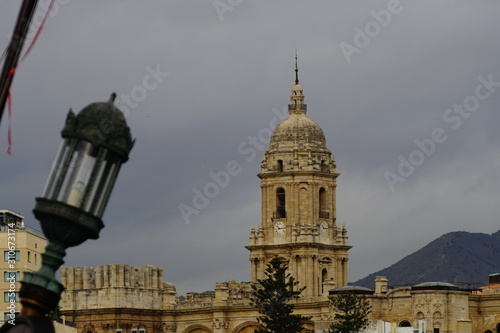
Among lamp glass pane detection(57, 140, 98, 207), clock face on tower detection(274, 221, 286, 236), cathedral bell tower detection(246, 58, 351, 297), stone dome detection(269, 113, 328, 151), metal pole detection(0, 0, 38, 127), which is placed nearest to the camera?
metal pole detection(0, 0, 38, 127)

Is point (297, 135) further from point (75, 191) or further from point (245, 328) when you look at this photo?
point (75, 191)

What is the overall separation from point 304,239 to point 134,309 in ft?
47.2

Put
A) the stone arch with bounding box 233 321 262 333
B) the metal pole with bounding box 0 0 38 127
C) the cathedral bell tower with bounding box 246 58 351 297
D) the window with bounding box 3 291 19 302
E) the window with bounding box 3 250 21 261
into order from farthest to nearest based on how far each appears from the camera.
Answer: the cathedral bell tower with bounding box 246 58 351 297
the stone arch with bounding box 233 321 262 333
the window with bounding box 3 250 21 261
the window with bounding box 3 291 19 302
the metal pole with bounding box 0 0 38 127

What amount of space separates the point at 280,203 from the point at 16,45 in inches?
4461

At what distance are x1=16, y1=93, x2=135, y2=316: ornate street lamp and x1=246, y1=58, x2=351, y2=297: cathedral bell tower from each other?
109 m

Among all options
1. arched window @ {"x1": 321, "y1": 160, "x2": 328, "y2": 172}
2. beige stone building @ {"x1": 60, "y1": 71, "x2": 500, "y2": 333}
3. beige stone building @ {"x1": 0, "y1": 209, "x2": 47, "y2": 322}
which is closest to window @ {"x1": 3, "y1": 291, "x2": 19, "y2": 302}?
beige stone building @ {"x1": 0, "y1": 209, "x2": 47, "y2": 322}

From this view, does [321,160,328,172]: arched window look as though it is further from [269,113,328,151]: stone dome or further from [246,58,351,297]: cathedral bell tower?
[269,113,328,151]: stone dome

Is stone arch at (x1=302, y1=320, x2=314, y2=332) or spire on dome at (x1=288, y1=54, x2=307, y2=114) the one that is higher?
spire on dome at (x1=288, y1=54, x2=307, y2=114)

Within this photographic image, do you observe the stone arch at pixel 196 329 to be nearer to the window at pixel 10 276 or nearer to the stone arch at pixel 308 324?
the stone arch at pixel 308 324

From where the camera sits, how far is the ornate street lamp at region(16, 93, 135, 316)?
9328 mm

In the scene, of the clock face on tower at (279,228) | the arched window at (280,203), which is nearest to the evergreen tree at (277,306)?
the clock face on tower at (279,228)

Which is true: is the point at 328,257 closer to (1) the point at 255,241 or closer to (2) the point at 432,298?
(1) the point at 255,241

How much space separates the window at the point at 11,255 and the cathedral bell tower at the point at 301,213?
34.4m

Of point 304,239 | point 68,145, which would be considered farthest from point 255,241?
point 68,145
